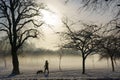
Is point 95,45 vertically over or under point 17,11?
under

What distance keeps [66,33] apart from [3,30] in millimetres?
11540

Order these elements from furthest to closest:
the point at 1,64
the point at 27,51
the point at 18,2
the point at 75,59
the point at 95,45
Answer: the point at 75,59, the point at 1,64, the point at 27,51, the point at 95,45, the point at 18,2

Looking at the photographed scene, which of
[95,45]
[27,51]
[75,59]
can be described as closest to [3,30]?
[95,45]

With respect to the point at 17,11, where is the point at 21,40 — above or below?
below

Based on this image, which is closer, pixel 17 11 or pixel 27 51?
pixel 17 11

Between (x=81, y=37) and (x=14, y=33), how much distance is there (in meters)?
11.8

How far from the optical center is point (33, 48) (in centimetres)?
16112

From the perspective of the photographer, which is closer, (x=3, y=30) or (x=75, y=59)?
(x=3, y=30)

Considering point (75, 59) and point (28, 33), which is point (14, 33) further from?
point (75, 59)

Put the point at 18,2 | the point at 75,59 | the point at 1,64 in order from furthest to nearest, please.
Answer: the point at 75,59
the point at 1,64
the point at 18,2

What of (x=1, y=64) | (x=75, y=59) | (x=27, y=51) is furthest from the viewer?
(x=75, y=59)

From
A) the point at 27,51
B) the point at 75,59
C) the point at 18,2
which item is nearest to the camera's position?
the point at 18,2

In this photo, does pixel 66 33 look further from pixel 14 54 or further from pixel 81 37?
pixel 14 54

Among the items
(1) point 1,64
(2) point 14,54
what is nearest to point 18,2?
(2) point 14,54
